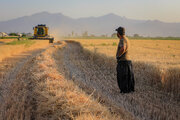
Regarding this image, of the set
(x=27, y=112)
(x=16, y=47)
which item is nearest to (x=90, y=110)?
(x=27, y=112)

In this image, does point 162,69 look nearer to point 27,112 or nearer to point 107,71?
point 107,71

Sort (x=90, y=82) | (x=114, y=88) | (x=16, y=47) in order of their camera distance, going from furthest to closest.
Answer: (x=16, y=47), (x=90, y=82), (x=114, y=88)

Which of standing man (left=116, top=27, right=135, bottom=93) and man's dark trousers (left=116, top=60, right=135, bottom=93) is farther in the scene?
man's dark trousers (left=116, top=60, right=135, bottom=93)

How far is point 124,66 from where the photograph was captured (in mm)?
6664

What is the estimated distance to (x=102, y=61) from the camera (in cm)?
1177

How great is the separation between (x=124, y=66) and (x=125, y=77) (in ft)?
1.07

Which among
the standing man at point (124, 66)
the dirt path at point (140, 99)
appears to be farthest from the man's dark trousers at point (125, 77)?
the dirt path at point (140, 99)

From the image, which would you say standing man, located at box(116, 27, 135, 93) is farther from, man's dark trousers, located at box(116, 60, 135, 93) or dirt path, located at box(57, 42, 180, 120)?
dirt path, located at box(57, 42, 180, 120)

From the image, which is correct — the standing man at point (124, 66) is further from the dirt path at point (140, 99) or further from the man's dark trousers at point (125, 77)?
the dirt path at point (140, 99)

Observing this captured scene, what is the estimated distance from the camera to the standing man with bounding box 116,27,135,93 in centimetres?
649

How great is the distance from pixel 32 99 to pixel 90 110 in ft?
6.61

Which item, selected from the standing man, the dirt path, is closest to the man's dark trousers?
the standing man

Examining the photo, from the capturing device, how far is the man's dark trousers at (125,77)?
21.7ft

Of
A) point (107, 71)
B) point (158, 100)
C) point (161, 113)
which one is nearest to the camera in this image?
point (161, 113)
